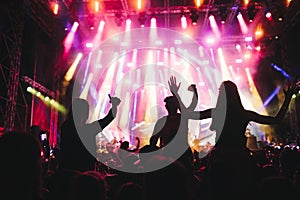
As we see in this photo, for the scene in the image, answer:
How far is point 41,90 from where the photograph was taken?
11.5 m

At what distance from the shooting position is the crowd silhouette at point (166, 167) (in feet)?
4.79

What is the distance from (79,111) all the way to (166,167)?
5.28 feet

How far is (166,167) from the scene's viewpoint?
163cm

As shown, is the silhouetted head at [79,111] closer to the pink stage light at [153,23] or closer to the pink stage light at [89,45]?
the pink stage light at [153,23]

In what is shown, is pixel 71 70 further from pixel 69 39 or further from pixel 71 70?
pixel 69 39

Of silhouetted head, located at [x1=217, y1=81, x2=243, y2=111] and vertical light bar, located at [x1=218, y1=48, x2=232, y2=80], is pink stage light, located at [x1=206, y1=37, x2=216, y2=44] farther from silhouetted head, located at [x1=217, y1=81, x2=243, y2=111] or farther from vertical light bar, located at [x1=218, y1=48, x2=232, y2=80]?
silhouetted head, located at [x1=217, y1=81, x2=243, y2=111]

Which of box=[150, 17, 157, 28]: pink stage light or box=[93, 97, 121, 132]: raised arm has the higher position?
box=[150, 17, 157, 28]: pink stage light

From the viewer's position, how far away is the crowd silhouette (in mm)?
1459

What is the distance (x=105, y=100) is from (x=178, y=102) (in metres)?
13.3

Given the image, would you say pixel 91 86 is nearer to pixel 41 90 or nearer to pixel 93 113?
pixel 93 113

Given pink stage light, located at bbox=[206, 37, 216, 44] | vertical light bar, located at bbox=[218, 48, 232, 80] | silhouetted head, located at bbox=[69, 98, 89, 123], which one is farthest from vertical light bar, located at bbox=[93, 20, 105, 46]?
silhouetted head, located at bbox=[69, 98, 89, 123]

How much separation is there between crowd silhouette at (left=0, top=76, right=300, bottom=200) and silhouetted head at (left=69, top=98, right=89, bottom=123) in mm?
10

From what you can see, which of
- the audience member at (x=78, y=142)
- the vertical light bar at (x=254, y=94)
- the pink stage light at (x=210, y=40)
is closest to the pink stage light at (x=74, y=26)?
the pink stage light at (x=210, y=40)

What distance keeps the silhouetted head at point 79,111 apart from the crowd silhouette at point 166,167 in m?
0.01
